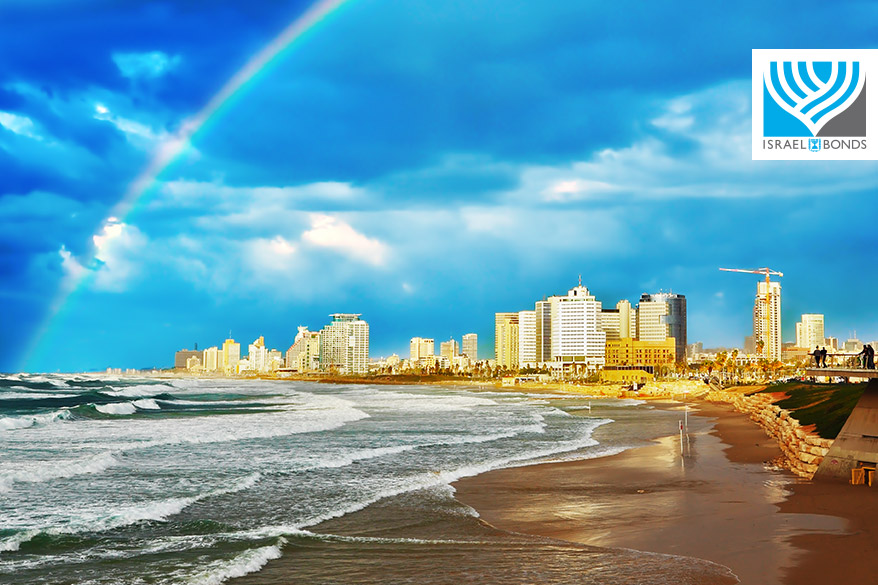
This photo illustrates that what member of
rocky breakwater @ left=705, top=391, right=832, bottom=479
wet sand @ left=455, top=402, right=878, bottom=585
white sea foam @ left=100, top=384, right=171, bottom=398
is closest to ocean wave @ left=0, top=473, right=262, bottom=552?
wet sand @ left=455, top=402, right=878, bottom=585

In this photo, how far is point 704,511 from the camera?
17.0m

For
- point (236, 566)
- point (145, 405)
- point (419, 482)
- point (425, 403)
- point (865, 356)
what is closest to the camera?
point (236, 566)

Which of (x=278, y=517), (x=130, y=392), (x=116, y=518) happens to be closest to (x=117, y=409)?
(x=130, y=392)

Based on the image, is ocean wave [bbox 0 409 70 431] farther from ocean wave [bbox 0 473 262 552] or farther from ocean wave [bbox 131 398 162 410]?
→ ocean wave [bbox 0 473 262 552]

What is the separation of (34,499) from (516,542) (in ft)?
43.2

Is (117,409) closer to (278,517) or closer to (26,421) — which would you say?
(26,421)

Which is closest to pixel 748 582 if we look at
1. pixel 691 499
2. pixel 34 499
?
pixel 691 499

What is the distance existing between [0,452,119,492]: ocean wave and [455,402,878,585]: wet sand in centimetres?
1262

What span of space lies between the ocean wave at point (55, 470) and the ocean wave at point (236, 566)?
11.4 m

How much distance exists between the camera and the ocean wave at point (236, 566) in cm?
1182

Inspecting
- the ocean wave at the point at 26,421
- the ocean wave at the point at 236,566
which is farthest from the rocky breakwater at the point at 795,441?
the ocean wave at the point at 26,421

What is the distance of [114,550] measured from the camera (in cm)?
1402

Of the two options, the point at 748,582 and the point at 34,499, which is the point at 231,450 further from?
the point at 748,582

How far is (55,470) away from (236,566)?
48.7 feet
